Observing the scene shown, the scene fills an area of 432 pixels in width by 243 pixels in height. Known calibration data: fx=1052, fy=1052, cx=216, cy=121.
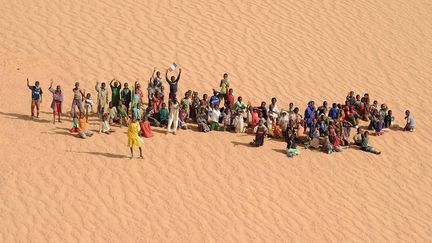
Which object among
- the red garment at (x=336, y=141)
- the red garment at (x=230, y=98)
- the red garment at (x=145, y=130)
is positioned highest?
the red garment at (x=230, y=98)

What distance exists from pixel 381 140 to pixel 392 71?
485 centimetres

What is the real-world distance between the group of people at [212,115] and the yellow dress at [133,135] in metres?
0.95

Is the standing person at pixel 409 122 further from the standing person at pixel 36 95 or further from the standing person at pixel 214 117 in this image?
the standing person at pixel 36 95

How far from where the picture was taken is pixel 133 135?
22.6 m

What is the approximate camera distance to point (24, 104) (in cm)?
2544

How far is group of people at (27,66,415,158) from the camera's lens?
24.4 meters

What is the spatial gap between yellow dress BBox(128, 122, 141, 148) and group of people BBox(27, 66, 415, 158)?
3.12 ft

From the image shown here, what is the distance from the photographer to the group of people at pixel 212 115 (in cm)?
2438

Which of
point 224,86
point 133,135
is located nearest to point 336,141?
point 224,86

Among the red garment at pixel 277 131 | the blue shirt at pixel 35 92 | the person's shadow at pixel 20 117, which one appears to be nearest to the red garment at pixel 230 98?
the red garment at pixel 277 131

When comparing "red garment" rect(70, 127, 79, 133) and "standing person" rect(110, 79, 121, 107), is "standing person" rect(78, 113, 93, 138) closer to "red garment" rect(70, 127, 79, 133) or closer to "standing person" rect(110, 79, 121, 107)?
"red garment" rect(70, 127, 79, 133)

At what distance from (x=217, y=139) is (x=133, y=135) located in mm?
2854

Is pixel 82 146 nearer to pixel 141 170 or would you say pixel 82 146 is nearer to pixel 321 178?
pixel 141 170

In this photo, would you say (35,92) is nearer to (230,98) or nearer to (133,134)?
(133,134)
